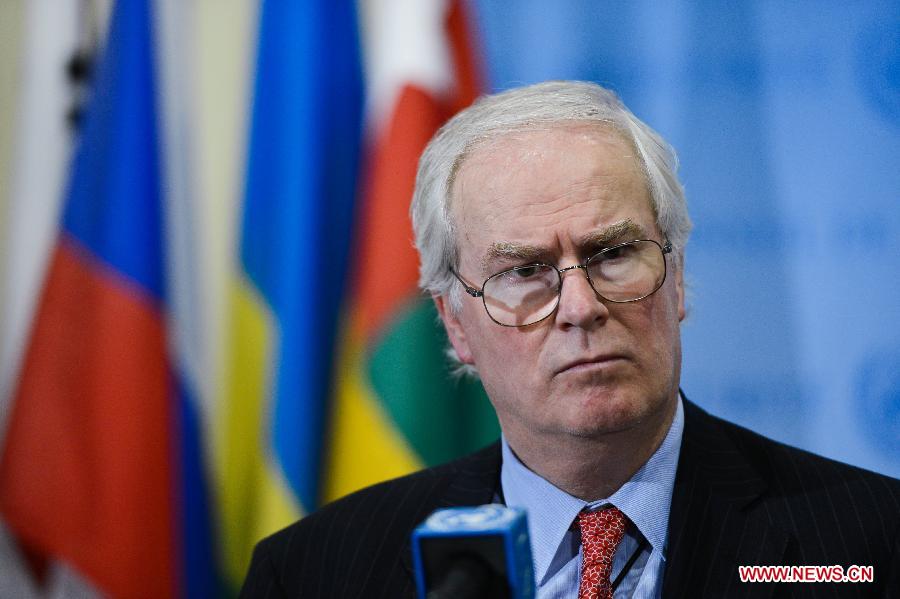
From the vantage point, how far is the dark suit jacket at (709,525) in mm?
1567

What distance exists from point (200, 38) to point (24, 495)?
5.14 feet

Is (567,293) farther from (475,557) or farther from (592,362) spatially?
(475,557)

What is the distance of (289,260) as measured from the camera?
2.79 metres

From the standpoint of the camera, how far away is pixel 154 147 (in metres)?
2.84

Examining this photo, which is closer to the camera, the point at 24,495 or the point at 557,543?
the point at 557,543

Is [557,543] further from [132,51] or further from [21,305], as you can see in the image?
[21,305]

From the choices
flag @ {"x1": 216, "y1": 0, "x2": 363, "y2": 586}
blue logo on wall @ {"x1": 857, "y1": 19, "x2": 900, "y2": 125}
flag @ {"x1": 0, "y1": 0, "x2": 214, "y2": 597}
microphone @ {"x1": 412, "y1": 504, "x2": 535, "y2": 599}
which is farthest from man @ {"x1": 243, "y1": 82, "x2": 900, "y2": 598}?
blue logo on wall @ {"x1": 857, "y1": 19, "x2": 900, "y2": 125}

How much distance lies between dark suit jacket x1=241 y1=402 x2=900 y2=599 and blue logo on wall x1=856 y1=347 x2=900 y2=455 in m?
0.97

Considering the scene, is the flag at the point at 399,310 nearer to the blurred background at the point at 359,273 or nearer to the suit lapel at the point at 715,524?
the blurred background at the point at 359,273

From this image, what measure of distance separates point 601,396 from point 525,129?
51cm

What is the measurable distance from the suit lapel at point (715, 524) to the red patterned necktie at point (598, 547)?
0.09 meters

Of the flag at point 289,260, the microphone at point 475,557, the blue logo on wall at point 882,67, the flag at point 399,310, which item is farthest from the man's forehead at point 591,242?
the blue logo on wall at point 882,67

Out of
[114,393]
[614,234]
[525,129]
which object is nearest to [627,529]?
[614,234]

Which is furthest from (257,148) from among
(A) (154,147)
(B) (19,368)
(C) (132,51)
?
(B) (19,368)
